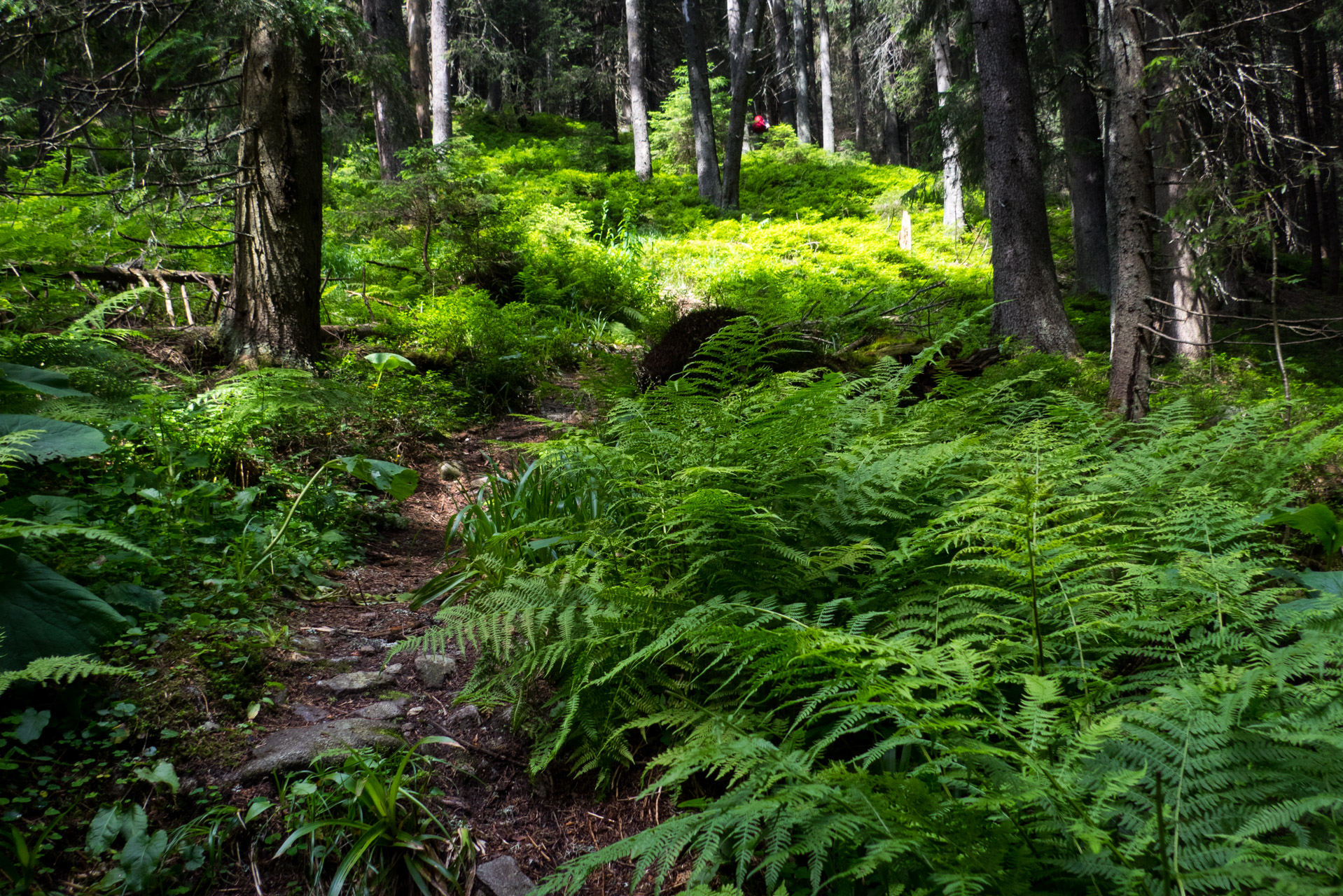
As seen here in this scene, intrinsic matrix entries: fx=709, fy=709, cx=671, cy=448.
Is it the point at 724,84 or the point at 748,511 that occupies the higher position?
the point at 724,84

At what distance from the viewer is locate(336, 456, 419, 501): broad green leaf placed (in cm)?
374

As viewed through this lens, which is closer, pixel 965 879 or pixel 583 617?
pixel 965 879

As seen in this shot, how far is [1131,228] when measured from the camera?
457 cm

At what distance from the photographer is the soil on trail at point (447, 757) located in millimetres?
1928

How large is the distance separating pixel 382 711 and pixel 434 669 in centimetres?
31

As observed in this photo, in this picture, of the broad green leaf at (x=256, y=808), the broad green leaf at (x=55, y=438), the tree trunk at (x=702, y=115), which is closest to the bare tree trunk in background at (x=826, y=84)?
the tree trunk at (x=702, y=115)

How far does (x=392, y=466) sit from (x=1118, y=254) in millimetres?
4729

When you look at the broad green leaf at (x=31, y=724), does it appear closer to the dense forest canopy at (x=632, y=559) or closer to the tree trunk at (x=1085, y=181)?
the dense forest canopy at (x=632, y=559)

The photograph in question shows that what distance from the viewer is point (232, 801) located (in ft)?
6.16

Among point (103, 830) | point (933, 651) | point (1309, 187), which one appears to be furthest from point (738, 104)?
point (103, 830)

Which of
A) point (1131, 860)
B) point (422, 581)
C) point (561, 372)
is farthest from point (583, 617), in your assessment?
point (561, 372)

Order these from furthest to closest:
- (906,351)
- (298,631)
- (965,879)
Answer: (906,351)
(298,631)
(965,879)

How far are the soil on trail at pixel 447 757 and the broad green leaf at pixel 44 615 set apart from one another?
0.49 m

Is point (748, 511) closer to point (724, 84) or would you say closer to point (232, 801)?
point (232, 801)
